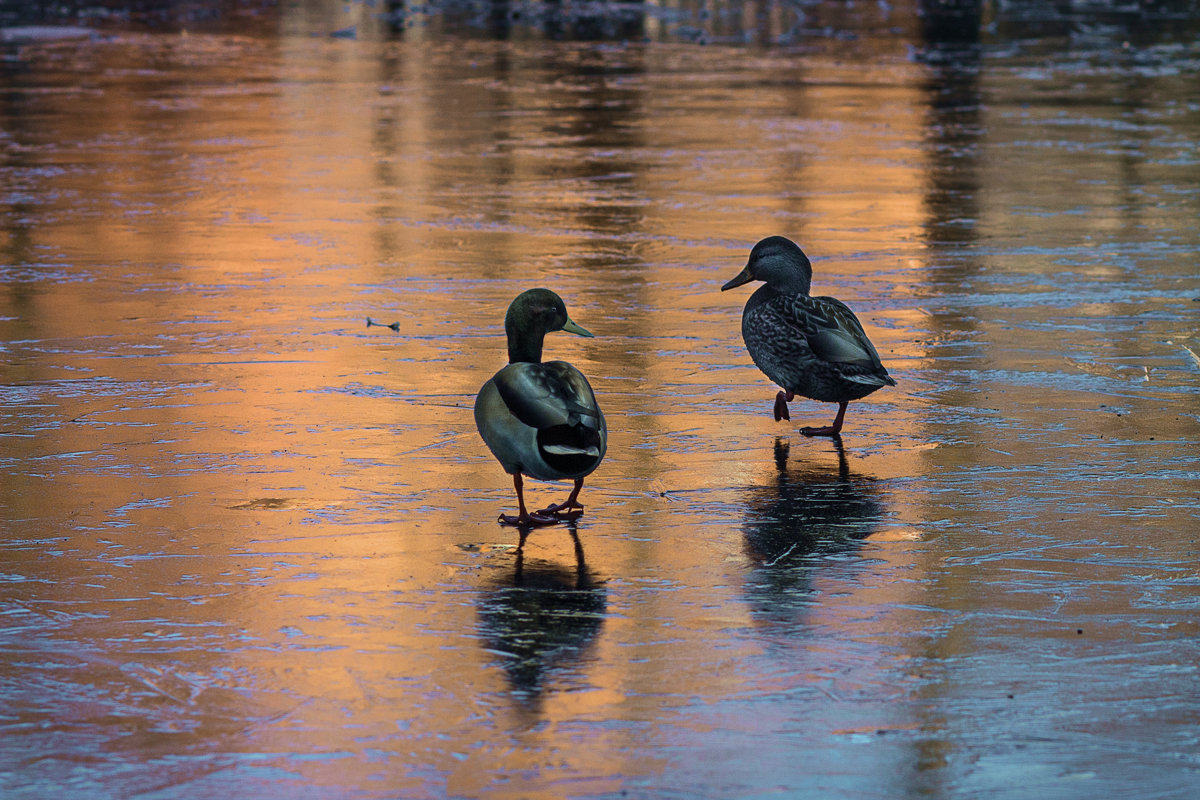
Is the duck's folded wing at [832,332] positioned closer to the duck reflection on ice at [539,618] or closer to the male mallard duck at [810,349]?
the male mallard duck at [810,349]

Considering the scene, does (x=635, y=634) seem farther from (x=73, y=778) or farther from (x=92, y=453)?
(x=92, y=453)

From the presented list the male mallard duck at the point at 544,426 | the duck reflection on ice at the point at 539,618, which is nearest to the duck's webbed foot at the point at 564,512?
the male mallard duck at the point at 544,426

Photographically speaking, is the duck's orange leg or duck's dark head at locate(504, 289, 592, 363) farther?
duck's dark head at locate(504, 289, 592, 363)

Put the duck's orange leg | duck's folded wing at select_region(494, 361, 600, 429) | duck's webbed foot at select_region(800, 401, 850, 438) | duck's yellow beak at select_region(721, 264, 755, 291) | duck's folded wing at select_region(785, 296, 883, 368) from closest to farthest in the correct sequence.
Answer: duck's folded wing at select_region(494, 361, 600, 429)
the duck's orange leg
duck's folded wing at select_region(785, 296, 883, 368)
duck's webbed foot at select_region(800, 401, 850, 438)
duck's yellow beak at select_region(721, 264, 755, 291)

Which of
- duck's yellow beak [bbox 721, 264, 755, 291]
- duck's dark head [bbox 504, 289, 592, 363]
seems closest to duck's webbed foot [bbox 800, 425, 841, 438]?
duck's yellow beak [bbox 721, 264, 755, 291]

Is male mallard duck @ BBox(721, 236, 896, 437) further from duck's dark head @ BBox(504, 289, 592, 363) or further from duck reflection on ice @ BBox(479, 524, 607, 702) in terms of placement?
duck reflection on ice @ BBox(479, 524, 607, 702)

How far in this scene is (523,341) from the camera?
259 inches

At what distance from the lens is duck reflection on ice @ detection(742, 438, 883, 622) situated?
5.49 m

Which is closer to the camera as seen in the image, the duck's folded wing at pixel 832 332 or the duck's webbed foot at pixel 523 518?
the duck's webbed foot at pixel 523 518

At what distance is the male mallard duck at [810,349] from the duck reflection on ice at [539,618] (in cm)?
184

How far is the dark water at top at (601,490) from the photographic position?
4.43 metres

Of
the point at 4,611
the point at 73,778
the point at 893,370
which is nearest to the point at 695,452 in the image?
the point at 893,370

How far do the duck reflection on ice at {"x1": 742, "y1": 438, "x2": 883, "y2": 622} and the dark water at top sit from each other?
0.07ft

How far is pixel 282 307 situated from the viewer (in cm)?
1005
